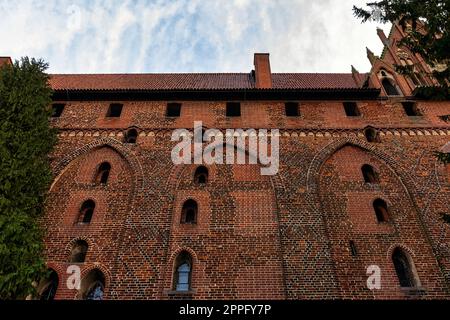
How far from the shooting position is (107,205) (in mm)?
11453

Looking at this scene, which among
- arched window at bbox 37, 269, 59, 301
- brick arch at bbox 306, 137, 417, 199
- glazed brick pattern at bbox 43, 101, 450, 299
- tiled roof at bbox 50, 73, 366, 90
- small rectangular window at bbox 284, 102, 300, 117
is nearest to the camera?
glazed brick pattern at bbox 43, 101, 450, 299

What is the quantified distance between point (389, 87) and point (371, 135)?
3675 mm

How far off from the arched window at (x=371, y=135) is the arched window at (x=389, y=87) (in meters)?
3.01

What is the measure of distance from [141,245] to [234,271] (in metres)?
2.76

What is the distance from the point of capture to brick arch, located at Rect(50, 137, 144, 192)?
39.6 feet

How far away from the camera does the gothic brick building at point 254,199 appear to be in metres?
9.83

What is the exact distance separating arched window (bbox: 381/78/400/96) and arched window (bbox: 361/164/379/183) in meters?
4.60

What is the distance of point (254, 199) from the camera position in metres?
11.5

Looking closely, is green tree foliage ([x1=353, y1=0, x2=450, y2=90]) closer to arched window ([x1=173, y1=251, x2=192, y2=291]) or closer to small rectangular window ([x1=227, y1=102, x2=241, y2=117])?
small rectangular window ([x1=227, y1=102, x2=241, y2=117])

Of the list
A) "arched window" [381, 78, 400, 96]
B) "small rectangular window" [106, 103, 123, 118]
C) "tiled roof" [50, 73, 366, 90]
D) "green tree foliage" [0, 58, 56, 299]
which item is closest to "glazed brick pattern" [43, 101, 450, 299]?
"small rectangular window" [106, 103, 123, 118]

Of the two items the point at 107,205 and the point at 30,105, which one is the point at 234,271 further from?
the point at 30,105
